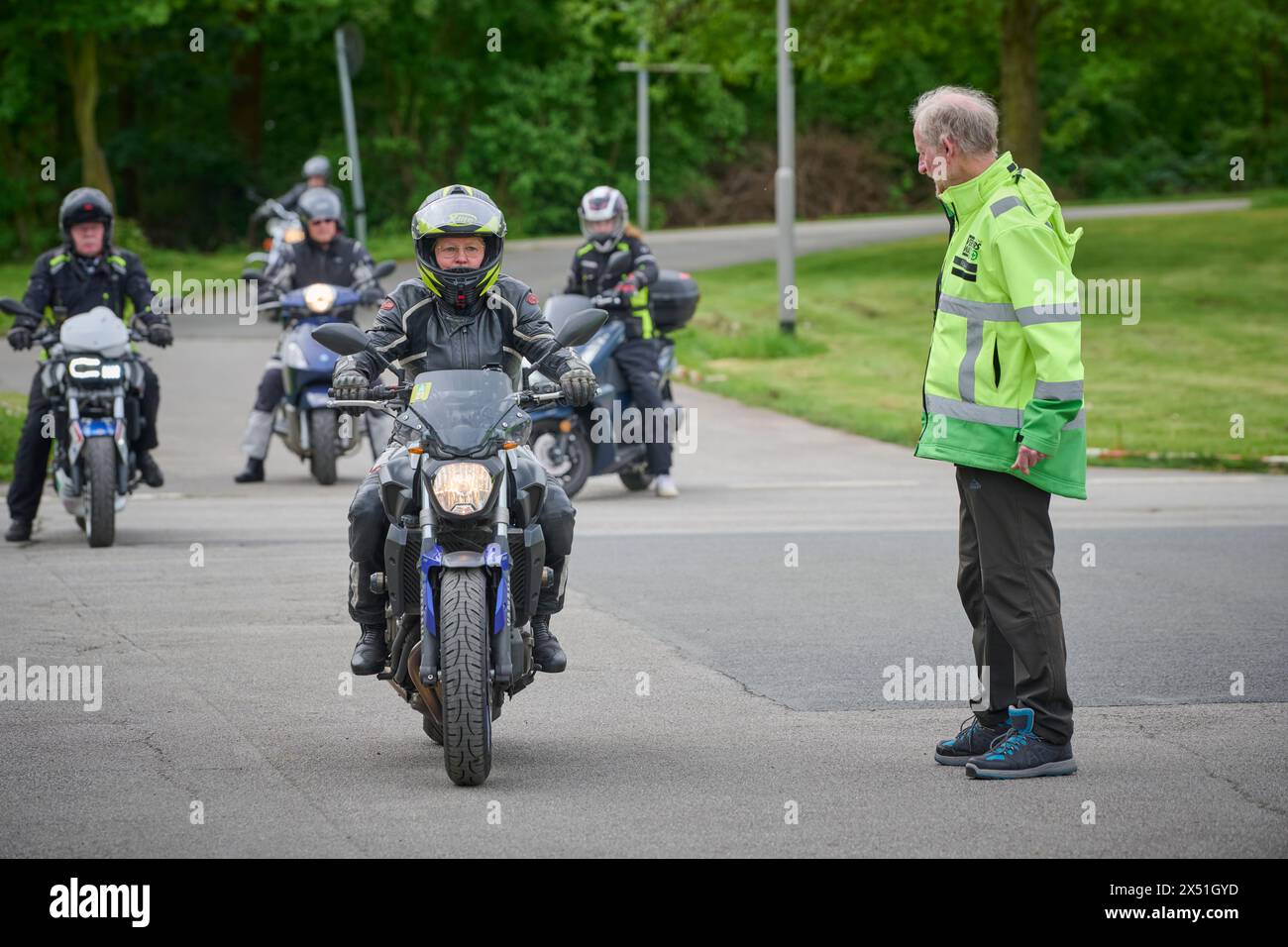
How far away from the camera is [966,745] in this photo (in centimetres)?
661

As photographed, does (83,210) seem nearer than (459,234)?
No

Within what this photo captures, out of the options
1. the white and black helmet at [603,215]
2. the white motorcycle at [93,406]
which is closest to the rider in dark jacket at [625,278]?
the white and black helmet at [603,215]

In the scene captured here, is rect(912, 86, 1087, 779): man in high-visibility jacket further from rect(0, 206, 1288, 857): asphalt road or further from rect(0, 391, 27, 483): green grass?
rect(0, 391, 27, 483): green grass

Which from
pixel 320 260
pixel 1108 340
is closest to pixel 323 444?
pixel 320 260

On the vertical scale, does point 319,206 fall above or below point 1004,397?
above

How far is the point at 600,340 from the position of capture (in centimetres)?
1408

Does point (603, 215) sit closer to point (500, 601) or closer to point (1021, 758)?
point (500, 601)

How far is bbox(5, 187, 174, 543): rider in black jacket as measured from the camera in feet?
39.4

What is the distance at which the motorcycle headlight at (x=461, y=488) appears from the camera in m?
6.20

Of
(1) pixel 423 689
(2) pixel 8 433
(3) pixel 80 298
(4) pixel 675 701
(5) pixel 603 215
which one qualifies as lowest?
(4) pixel 675 701

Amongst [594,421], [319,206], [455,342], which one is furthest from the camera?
[319,206]

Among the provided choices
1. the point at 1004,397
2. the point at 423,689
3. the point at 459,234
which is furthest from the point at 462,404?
the point at 1004,397

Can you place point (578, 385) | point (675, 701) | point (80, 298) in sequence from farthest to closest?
point (80, 298)
point (675, 701)
point (578, 385)

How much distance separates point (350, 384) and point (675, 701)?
1904 millimetres
